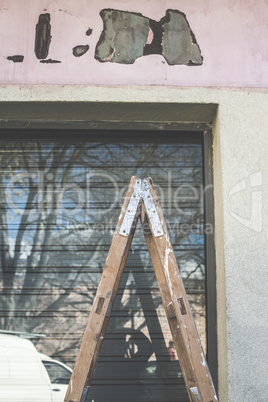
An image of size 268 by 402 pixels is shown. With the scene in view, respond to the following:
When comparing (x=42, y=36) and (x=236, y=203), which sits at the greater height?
(x=42, y=36)

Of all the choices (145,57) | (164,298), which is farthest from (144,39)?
(164,298)

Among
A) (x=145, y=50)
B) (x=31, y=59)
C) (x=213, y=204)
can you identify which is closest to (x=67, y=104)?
(x=31, y=59)

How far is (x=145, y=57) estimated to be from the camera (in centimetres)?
283

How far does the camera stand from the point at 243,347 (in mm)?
2467

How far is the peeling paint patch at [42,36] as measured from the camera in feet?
9.30

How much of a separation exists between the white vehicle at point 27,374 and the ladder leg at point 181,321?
94 cm

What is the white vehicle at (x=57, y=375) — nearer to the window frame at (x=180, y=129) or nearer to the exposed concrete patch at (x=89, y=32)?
the window frame at (x=180, y=129)

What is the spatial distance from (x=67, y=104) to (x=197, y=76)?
2.70ft

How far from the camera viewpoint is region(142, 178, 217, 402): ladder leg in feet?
6.69

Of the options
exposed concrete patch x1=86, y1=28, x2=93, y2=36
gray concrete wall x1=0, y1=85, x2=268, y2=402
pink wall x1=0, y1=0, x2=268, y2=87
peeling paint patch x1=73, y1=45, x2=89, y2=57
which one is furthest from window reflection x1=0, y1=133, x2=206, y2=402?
exposed concrete patch x1=86, y1=28, x2=93, y2=36

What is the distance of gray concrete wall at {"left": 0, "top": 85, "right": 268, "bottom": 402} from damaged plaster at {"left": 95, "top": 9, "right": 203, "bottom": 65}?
22 cm

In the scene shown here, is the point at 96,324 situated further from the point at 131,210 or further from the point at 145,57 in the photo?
the point at 145,57

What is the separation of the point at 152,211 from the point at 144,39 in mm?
1204

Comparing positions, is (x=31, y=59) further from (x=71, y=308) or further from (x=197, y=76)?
(x=71, y=308)
